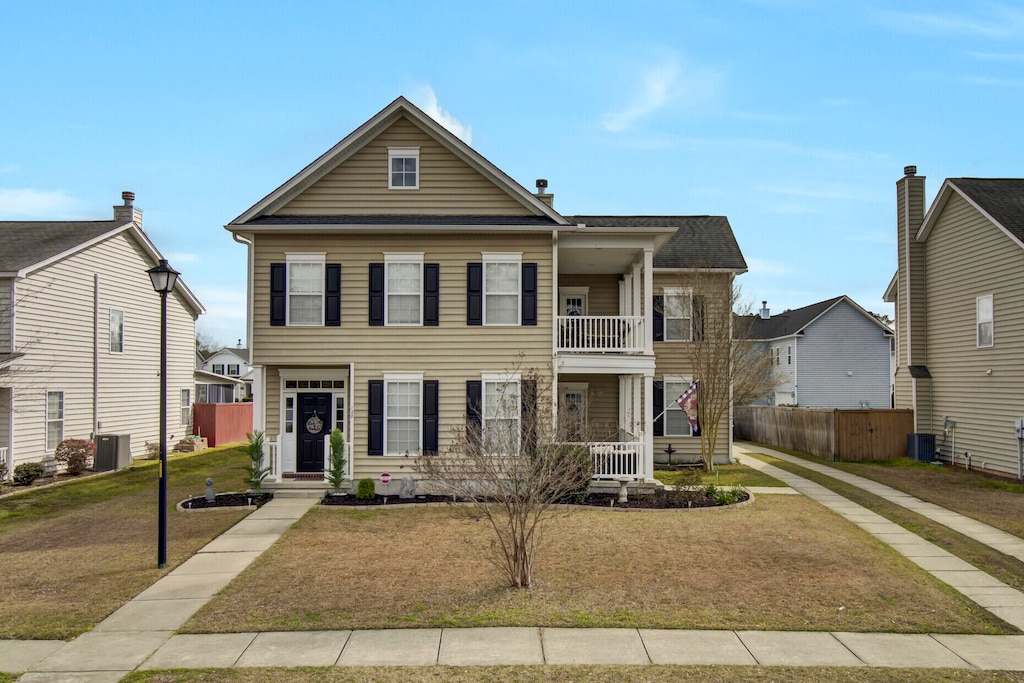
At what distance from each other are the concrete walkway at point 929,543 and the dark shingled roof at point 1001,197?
304 inches

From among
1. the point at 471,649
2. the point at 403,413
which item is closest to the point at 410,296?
the point at 403,413

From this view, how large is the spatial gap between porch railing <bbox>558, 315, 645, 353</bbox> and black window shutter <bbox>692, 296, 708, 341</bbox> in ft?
14.8

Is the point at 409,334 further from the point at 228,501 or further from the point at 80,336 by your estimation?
the point at 80,336

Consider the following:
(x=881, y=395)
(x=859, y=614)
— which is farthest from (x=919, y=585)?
(x=881, y=395)

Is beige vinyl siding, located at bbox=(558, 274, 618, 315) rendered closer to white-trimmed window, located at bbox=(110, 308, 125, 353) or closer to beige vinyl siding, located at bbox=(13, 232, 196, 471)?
beige vinyl siding, located at bbox=(13, 232, 196, 471)

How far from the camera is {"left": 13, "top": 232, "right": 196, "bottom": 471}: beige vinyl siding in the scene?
19422mm

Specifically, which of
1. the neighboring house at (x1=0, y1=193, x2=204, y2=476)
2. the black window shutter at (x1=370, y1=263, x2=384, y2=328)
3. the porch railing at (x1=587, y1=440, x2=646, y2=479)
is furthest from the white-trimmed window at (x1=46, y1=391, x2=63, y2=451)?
the porch railing at (x1=587, y1=440, x2=646, y2=479)

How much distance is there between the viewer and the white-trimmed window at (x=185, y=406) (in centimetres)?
2825

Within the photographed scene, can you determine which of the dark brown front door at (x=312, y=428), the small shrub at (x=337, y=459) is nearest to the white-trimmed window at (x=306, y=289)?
the dark brown front door at (x=312, y=428)

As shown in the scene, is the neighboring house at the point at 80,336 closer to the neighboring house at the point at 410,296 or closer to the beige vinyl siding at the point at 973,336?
the neighboring house at the point at 410,296

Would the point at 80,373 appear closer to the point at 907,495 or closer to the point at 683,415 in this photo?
the point at 683,415

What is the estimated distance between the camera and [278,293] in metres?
16.6

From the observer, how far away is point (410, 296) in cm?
1659

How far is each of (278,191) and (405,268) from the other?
3.37 m
